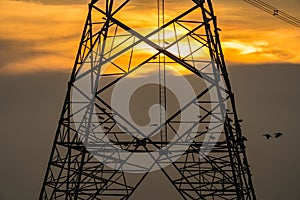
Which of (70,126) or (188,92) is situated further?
(188,92)

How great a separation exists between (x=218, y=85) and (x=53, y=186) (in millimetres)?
9325

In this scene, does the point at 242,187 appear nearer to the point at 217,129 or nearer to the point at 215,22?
the point at 217,129

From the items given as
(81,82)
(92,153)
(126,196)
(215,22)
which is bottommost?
(126,196)

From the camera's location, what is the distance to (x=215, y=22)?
35.1m

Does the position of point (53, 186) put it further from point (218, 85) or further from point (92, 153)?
point (218, 85)

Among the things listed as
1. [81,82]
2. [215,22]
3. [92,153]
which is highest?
[215,22]

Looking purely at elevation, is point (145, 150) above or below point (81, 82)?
below

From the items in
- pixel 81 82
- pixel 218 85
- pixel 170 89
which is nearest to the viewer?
pixel 218 85

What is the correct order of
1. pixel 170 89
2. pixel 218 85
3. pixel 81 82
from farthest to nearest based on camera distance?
pixel 170 89 < pixel 81 82 < pixel 218 85

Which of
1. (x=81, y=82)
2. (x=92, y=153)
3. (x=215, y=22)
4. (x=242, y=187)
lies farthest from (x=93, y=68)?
(x=242, y=187)

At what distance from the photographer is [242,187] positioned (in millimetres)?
34562

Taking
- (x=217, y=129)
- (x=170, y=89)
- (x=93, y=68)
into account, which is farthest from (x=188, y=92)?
(x=93, y=68)

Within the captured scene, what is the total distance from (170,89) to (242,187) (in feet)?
33.6

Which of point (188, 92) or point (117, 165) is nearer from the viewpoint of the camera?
point (117, 165)
